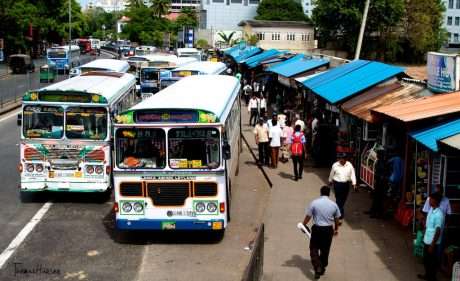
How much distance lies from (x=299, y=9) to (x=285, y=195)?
410 feet

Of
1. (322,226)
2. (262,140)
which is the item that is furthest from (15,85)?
(322,226)

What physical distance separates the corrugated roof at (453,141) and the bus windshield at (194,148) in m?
4.16

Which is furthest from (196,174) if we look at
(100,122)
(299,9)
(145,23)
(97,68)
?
(299,9)

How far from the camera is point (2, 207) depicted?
15820 millimetres

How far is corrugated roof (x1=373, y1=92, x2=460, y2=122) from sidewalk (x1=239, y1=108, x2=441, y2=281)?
8.01 ft

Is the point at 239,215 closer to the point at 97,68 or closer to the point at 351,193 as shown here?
the point at 351,193

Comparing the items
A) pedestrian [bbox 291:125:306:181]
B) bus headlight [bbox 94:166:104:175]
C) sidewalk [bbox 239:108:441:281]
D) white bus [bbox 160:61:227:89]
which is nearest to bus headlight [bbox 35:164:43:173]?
bus headlight [bbox 94:166:104:175]

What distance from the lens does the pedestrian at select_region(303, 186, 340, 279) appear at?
420 inches

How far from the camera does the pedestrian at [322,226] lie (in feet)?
35.0

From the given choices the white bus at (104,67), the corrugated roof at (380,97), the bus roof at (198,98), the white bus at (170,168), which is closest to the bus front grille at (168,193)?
the white bus at (170,168)

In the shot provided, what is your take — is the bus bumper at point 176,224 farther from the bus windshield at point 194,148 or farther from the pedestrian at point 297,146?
the pedestrian at point 297,146

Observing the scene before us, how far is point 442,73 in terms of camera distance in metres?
15.1

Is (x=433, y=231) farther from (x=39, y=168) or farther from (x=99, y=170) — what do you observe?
(x=39, y=168)

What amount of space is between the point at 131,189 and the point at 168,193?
2.30ft
